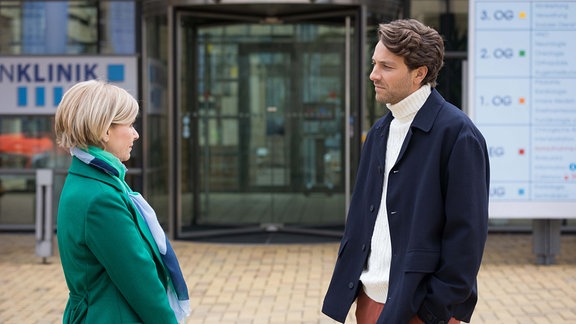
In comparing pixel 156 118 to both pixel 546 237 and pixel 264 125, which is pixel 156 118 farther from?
pixel 546 237

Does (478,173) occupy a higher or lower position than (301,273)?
higher

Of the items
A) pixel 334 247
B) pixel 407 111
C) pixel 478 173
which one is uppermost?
pixel 407 111

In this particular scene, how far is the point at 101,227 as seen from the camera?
93.7 inches

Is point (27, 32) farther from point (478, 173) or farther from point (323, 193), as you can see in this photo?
point (478, 173)

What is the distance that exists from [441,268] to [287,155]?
818cm

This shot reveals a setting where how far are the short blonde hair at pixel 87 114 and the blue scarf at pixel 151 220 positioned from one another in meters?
0.03

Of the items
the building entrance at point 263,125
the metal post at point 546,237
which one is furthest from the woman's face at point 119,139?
the building entrance at point 263,125

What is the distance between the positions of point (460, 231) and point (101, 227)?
96 centimetres

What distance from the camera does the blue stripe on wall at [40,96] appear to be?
1033cm

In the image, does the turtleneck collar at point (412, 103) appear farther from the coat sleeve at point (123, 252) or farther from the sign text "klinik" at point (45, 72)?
the sign text "klinik" at point (45, 72)

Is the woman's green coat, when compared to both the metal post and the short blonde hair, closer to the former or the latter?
the short blonde hair

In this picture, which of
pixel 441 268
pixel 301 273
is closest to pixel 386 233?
pixel 441 268

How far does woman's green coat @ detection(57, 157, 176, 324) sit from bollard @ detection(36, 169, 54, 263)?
603 centimetres

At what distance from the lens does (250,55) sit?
10555 mm
